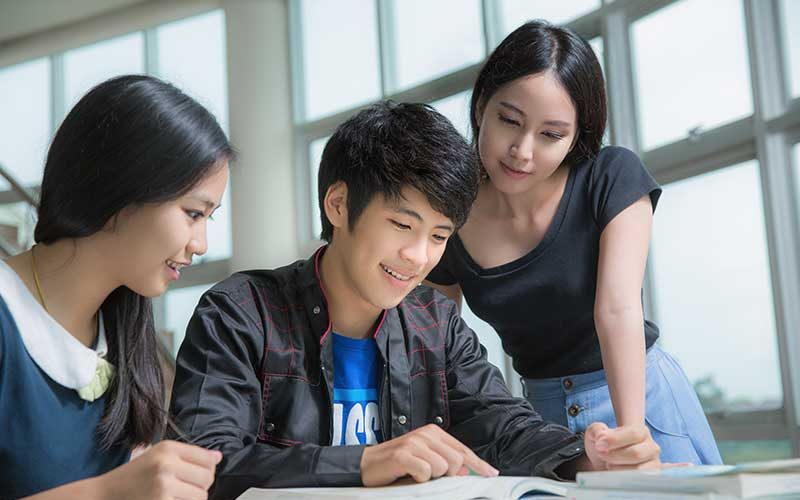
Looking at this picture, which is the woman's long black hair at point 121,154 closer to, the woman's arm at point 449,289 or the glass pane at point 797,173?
the woman's arm at point 449,289

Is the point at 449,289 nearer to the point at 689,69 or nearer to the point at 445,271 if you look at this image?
the point at 445,271

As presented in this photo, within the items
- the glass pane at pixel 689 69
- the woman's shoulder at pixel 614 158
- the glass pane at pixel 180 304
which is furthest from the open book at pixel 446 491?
the glass pane at pixel 180 304

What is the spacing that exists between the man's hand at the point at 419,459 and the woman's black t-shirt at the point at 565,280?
2.21 feet

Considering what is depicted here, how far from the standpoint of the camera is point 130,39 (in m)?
7.56

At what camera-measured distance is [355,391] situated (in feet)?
4.65

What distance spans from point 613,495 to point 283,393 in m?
0.60

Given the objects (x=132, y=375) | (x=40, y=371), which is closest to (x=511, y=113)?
(x=132, y=375)

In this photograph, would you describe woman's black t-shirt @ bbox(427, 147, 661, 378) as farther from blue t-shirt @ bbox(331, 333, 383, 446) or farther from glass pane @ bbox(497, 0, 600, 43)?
glass pane @ bbox(497, 0, 600, 43)

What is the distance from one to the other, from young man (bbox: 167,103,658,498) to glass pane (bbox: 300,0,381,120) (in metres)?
4.82

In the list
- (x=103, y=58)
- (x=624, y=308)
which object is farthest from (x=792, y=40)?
(x=103, y=58)

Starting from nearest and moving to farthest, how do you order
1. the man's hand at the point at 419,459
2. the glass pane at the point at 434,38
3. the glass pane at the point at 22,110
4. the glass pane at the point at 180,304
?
1. the man's hand at the point at 419,459
2. the glass pane at the point at 434,38
3. the glass pane at the point at 180,304
4. the glass pane at the point at 22,110

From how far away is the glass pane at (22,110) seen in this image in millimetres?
7477

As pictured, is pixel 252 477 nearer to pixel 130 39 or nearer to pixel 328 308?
pixel 328 308

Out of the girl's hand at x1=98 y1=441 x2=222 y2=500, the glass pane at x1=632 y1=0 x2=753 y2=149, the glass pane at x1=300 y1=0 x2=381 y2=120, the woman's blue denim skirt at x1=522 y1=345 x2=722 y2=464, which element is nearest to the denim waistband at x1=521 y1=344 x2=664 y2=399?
the woman's blue denim skirt at x1=522 y1=345 x2=722 y2=464
